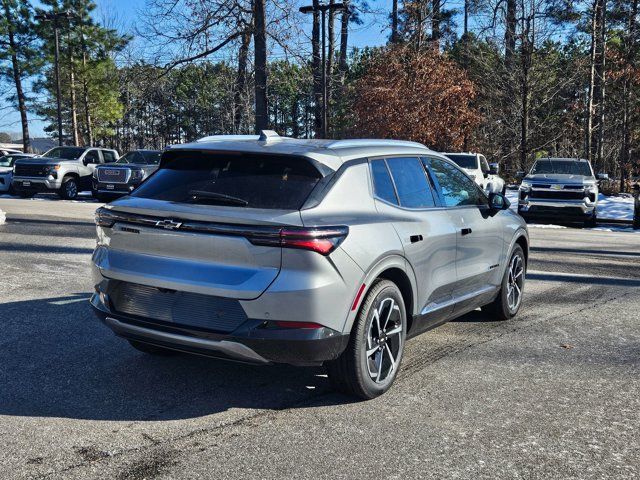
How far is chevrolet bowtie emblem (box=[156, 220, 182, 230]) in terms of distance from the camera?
402cm

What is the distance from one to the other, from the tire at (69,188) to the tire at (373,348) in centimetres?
2076

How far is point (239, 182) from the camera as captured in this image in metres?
4.21

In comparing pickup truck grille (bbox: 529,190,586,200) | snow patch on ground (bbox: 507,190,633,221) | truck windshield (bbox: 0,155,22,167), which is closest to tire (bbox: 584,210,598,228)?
pickup truck grille (bbox: 529,190,586,200)

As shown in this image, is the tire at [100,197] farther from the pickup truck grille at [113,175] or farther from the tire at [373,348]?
the tire at [373,348]

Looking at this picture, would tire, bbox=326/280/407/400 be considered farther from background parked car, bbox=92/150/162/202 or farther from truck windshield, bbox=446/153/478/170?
background parked car, bbox=92/150/162/202

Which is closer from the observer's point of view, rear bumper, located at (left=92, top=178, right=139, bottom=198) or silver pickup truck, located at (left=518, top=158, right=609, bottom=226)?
silver pickup truck, located at (left=518, top=158, right=609, bottom=226)

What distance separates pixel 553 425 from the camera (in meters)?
4.01

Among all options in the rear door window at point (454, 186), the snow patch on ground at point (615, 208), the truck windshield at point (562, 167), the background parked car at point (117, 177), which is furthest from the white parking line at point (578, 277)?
the background parked car at point (117, 177)

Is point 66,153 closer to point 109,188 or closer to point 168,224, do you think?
point 109,188

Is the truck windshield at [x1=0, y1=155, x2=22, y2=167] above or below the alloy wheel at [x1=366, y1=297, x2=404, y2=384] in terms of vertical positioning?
above

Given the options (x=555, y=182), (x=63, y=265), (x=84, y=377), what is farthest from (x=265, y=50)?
(x=84, y=377)

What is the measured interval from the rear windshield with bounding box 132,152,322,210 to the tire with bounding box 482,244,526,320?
3.00 meters

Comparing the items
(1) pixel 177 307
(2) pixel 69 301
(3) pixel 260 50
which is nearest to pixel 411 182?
(1) pixel 177 307

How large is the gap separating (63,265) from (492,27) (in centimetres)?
2648
